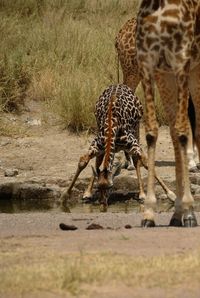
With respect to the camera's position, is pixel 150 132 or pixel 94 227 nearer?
pixel 94 227

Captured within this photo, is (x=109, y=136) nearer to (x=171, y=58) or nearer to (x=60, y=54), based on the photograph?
(x=171, y=58)

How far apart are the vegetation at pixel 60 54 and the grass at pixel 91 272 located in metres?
10.4

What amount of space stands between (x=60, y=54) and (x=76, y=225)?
36.4ft

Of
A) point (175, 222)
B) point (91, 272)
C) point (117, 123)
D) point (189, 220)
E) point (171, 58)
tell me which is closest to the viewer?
point (91, 272)

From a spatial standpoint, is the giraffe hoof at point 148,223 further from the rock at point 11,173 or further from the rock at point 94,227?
the rock at point 11,173

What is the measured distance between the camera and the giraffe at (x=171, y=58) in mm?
9297

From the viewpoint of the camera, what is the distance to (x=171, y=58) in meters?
9.31

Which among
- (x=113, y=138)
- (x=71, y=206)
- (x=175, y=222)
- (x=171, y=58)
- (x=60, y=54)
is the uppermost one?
(x=171, y=58)

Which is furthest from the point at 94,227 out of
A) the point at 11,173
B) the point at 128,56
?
the point at 128,56

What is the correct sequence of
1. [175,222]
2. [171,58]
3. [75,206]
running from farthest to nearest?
[75,206]
[175,222]
[171,58]

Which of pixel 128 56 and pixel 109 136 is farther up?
pixel 128 56

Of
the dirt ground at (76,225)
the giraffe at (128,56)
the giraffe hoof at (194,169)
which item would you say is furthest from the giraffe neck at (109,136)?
the giraffe at (128,56)

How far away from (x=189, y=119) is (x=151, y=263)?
3.48 m

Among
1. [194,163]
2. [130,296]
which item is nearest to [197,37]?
[130,296]
